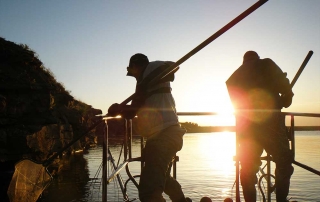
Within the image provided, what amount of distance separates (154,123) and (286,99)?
217 cm

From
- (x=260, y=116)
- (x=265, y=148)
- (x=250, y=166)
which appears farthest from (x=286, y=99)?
(x=250, y=166)

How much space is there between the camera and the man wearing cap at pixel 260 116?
4938 mm

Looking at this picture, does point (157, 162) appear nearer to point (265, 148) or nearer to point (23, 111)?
point (265, 148)

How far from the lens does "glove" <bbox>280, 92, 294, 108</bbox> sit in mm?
5062

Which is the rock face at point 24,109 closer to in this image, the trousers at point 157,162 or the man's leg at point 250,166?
the man's leg at point 250,166

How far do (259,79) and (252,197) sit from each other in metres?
1.75

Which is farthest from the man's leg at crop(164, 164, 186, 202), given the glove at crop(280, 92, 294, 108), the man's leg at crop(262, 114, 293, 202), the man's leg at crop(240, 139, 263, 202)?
the glove at crop(280, 92, 294, 108)

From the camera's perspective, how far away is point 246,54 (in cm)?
523

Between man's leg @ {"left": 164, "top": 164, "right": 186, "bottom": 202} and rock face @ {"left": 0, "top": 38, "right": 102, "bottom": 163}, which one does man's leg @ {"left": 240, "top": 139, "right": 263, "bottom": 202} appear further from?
rock face @ {"left": 0, "top": 38, "right": 102, "bottom": 163}

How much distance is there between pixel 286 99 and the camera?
509cm

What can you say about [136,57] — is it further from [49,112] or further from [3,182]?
[49,112]

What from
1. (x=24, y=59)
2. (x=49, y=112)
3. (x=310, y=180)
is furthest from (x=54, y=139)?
(x=310, y=180)

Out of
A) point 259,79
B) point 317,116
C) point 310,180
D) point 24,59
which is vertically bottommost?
point 310,180

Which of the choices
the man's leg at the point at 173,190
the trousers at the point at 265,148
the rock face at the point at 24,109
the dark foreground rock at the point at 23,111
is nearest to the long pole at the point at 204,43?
the man's leg at the point at 173,190
